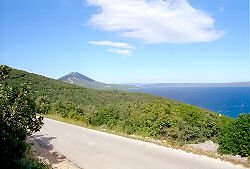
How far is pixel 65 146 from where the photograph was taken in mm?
10984

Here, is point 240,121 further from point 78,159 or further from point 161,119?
point 78,159

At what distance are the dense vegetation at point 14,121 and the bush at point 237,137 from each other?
7.84 metres

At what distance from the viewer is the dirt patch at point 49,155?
26.8 feet

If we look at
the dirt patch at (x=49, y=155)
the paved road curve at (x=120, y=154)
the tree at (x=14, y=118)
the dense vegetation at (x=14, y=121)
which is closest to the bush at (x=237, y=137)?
the paved road curve at (x=120, y=154)

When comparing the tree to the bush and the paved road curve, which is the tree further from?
the bush

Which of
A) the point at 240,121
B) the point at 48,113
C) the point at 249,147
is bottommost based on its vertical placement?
the point at 48,113

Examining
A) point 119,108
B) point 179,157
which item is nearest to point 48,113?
point 119,108

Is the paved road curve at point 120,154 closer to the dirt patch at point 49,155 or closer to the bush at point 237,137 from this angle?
the dirt patch at point 49,155

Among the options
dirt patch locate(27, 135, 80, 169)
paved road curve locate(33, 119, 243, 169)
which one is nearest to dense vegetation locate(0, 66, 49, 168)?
dirt patch locate(27, 135, 80, 169)

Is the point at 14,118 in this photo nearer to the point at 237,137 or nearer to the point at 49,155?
the point at 49,155

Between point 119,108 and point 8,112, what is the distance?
11.9 m

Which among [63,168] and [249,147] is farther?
[249,147]

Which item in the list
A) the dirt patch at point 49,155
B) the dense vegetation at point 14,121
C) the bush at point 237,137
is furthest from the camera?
the bush at point 237,137

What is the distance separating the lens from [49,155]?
947 centimetres
